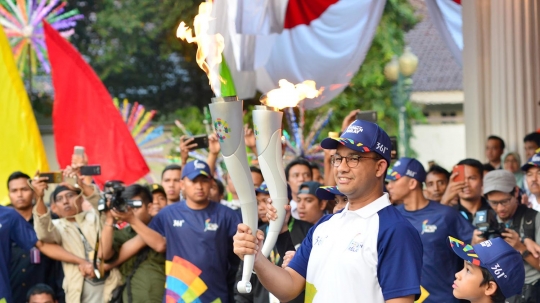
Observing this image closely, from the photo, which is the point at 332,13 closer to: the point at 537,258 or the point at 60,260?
the point at 60,260

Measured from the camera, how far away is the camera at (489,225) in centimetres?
605

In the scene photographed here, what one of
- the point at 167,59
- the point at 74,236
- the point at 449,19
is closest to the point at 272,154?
the point at 74,236

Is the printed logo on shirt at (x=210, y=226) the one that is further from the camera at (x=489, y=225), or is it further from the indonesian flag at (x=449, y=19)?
the indonesian flag at (x=449, y=19)

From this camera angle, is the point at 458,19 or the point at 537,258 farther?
the point at 458,19

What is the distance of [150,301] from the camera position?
7461 mm

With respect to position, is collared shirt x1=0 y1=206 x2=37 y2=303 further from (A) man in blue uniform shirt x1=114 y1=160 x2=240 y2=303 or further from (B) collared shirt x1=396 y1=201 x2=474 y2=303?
(B) collared shirt x1=396 y1=201 x2=474 y2=303

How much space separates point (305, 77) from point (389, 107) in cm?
1066

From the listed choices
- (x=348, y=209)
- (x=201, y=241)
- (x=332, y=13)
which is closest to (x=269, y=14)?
(x=332, y=13)

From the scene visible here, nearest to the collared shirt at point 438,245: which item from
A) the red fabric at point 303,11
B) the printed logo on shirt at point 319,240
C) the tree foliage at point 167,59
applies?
the printed logo on shirt at point 319,240

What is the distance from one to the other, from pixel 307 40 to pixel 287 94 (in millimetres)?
7144

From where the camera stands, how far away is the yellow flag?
32.3 feet

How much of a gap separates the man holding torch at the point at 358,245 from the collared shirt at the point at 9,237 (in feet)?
11.4

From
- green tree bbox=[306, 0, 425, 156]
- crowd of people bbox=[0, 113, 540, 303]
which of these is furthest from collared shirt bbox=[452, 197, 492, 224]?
green tree bbox=[306, 0, 425, 156]

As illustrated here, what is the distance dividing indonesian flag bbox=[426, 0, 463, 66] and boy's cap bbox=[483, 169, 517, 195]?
509cm
